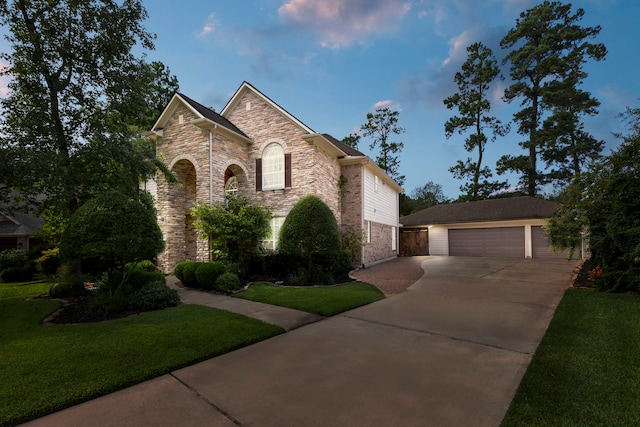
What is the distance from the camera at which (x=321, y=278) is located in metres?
11.0

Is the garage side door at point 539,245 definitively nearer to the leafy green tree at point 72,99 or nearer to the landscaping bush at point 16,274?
the leafy green tree at point 72,99

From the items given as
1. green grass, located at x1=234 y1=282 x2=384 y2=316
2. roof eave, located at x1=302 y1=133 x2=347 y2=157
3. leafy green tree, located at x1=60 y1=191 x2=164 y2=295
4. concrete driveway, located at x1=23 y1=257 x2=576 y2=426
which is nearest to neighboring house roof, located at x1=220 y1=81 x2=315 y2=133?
roof eave, located at x1=302 y1=133 x2=347 y2=157

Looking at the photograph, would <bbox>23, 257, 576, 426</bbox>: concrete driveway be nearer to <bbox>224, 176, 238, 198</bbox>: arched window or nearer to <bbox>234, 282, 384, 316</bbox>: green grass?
<bbox>234, 282, 384, 316</bbox>: green grass

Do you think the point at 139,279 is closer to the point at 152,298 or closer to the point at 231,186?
the point at 152,298

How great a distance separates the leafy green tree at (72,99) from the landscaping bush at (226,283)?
381cm

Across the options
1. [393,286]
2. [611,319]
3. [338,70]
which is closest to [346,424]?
[611,319]

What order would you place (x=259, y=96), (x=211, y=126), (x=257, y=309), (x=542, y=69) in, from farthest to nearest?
(x=542, y=69) → (x=259, y=96) → (x=211, y=126) → (x=257, y=309)

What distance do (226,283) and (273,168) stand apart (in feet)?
21.2

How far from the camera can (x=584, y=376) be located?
3229mm

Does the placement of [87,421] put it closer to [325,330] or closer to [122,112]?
[325,330]

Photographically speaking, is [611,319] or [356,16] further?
[356,16]

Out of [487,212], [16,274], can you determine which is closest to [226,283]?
[16,274]

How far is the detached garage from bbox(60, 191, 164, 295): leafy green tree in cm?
1872

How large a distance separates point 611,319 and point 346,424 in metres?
5.86
